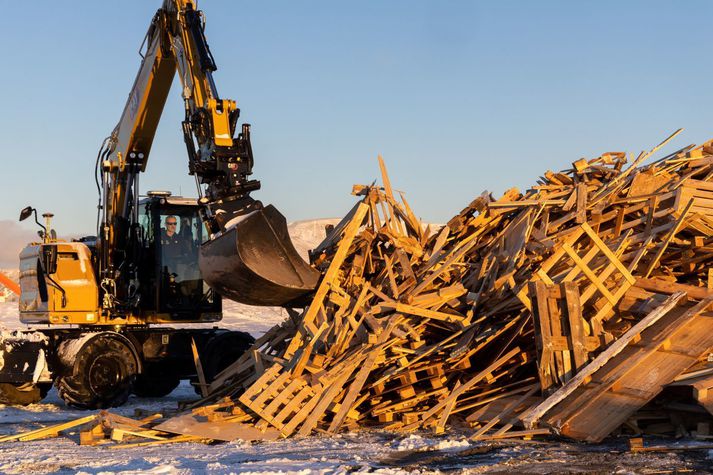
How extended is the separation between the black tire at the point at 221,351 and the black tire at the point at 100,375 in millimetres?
1205

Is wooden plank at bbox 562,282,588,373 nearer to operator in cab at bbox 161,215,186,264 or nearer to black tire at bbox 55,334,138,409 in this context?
operator in cab at bbox 161,215,186,264

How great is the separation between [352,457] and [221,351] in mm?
7315

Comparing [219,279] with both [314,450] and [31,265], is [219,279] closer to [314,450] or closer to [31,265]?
[314,450]

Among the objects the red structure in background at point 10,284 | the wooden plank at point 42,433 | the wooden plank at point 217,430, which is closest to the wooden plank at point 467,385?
the wooden plank at point 217,430

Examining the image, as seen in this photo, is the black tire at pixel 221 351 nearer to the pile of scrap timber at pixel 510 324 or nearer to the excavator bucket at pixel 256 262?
the pile of scrap timber at pixel 510 324

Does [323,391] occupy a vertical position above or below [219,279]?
below

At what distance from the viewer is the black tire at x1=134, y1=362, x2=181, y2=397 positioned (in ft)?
52.4

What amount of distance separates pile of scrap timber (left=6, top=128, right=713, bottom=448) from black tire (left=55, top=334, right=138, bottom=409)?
2.85 metres

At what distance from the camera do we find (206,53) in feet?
40.2

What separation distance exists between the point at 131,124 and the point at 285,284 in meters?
5.61

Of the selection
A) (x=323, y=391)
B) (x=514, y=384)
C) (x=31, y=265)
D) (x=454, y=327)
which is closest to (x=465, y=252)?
(x=454, y=327)

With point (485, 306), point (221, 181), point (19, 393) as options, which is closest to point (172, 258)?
point (19, 393)

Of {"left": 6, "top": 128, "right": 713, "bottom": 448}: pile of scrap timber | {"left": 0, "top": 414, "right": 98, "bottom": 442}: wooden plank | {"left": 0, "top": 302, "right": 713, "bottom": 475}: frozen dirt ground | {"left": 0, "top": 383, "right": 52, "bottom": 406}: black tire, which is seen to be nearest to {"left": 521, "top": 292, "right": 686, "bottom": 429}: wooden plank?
{"left": 6, "top": 128, "right": 713, "bottom": 448}: pile of scrap timber

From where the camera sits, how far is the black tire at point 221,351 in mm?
15539
